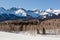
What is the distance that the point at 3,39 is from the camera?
2269 centimetres
